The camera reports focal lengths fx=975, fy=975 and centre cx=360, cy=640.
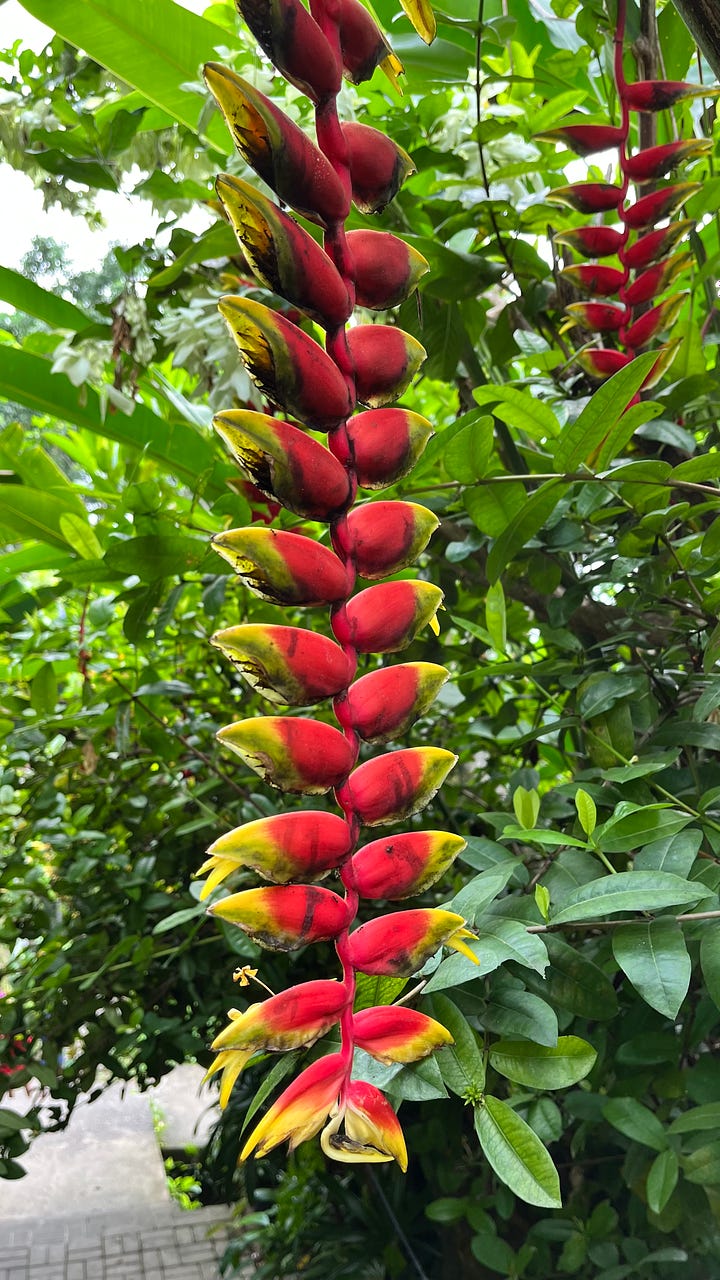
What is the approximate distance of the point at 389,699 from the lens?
0.86 feet

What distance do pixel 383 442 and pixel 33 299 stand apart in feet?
3.02

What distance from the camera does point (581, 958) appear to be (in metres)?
0.47

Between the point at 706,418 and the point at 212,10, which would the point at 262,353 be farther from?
the point at 212,10

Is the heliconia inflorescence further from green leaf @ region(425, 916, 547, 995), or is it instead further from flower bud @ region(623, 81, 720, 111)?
flower bud @ region(623, 81, 720, 111)

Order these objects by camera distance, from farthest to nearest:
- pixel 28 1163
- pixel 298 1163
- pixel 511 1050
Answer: pixel 28 1163, pixel 298 1163, pixel 511 1050

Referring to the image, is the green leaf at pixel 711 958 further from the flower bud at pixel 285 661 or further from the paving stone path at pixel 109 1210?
the paving stone path at pixel 109 1210

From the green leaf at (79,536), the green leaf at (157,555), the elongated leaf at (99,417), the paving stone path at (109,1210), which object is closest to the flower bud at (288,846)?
the green leaf at (157,555)

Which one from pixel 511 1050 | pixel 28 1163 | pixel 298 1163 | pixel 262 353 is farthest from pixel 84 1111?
pixel 262 353

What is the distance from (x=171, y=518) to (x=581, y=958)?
45cm

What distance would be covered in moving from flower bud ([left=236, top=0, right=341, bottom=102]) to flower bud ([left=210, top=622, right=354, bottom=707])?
0.14 m

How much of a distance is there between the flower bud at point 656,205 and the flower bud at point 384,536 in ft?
1.04

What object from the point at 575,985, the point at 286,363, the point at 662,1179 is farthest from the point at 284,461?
the point at 662,1179

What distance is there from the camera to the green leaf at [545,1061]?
Answer: 391mm

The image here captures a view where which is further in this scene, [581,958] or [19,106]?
[19,106]
